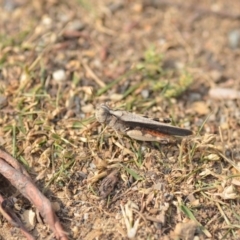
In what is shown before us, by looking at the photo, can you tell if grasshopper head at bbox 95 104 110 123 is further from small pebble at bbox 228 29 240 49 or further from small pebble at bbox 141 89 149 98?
small pebble at bbox 228 29 240 49

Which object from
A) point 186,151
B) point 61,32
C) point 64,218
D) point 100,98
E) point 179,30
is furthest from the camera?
point 179,30

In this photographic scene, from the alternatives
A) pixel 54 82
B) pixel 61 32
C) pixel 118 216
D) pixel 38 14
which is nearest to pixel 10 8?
pixel 38 14

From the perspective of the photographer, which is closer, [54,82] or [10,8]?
[54,82]

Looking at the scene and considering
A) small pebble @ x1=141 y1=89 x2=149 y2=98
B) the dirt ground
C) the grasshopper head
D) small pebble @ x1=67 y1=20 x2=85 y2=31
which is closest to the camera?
the dirt ground

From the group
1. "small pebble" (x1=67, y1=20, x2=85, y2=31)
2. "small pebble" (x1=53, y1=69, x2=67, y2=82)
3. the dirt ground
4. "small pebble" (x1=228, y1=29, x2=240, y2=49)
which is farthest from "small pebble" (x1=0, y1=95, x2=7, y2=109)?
"small pebble" (x1=228, y1=29, x2=240, y2=49)

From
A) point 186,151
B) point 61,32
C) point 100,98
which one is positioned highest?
point 61,32

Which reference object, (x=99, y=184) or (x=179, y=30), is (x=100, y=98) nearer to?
(x=99, y=184)

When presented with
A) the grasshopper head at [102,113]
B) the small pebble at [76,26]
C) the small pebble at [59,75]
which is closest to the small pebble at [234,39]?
the small pebble at [76,26]
